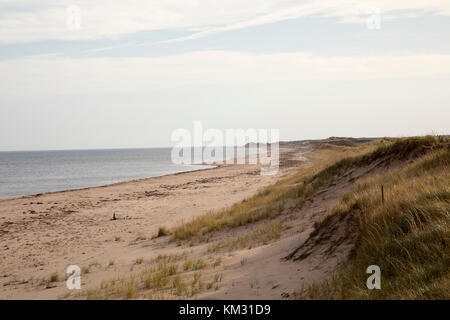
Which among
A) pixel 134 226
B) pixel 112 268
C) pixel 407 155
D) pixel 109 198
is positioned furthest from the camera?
pixel 109 198

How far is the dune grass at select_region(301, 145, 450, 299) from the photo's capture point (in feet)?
16.4

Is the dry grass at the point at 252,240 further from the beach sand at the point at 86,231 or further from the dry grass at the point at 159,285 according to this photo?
the dry grass at the point at 159,285

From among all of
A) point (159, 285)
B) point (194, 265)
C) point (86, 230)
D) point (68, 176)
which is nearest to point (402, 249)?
point (159, 285)

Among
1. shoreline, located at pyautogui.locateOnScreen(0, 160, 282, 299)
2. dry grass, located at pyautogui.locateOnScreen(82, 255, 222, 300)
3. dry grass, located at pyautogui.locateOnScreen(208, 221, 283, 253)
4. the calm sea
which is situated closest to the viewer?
dry grass, located at pyautogui.locateOnScreen(82, 255, 222, 300)

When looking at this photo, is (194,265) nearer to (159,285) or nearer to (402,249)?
(159,285)

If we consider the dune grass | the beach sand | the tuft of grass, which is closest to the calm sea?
the beach sand

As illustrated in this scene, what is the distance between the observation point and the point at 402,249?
19.1 ft

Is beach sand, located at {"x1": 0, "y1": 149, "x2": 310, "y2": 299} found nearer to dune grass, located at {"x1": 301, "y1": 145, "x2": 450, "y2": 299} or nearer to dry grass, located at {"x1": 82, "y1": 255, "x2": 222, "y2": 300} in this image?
dry grass, located at {"x1": 82, "y1": 255, "x2": 222, "y2": 300}

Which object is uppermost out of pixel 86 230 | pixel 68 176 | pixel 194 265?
pixel 194 265

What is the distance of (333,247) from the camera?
7.49 metres

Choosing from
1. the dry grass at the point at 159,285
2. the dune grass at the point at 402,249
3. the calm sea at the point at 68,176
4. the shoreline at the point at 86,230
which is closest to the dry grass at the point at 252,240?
the shoreline at the point at 86,230

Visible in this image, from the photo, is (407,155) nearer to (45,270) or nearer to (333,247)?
(333,247)
